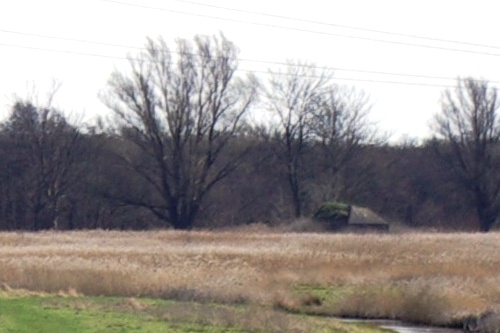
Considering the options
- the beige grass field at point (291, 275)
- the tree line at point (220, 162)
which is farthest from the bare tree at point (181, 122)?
the beige grass field at point (291, 275)

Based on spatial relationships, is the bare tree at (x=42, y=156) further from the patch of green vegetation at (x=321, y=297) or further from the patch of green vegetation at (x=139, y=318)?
the patch of green vegetation at (x=139, y=318)

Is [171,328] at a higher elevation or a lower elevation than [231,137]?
lower

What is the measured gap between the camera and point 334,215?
6384cm

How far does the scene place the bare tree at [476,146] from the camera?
249 ft

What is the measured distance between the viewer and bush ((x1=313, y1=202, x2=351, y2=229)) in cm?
6375

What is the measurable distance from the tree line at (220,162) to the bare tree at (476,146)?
0.10m

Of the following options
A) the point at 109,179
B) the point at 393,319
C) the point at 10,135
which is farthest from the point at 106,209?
the point at 393,319

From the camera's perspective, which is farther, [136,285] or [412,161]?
[412,161]

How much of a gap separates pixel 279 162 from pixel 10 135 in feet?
61.2

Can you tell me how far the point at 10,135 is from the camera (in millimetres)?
68188

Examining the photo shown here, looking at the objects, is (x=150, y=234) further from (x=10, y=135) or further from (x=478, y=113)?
(x=478, y=113)

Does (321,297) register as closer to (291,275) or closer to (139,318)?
(291,275)

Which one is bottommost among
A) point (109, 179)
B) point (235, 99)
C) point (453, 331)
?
point (453, 331)

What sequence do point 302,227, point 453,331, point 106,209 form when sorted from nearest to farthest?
point 453,331, point 302,227, point 106,209
